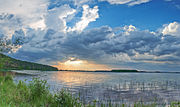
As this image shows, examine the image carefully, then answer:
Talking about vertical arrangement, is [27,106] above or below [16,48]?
below

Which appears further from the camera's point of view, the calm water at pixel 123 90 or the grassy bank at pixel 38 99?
the calm water at pixel 123 90

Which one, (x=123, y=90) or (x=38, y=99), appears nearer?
(x=38, y=99)

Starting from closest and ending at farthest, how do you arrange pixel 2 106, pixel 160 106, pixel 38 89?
pixel 2 106 < pixel 38 89 < pixel 160 106

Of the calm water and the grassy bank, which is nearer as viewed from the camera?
the grassy bank

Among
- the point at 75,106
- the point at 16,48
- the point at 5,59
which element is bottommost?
the point at 75,106

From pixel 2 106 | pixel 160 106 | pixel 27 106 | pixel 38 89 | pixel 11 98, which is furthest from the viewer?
pixel 160 106

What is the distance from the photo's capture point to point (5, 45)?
24.8 meters

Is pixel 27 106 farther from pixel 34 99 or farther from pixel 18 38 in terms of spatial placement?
pixel 18 38

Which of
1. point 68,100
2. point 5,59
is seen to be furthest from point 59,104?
point 5,59

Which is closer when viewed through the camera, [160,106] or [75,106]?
[75,106]

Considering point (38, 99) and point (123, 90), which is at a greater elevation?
point (38, 99)

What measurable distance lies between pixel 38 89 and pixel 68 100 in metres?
4.20

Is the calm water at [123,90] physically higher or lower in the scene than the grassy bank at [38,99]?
lower

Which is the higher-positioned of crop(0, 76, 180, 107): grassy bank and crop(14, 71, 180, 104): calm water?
crop(0, 76, 180, 107): grassy bank
